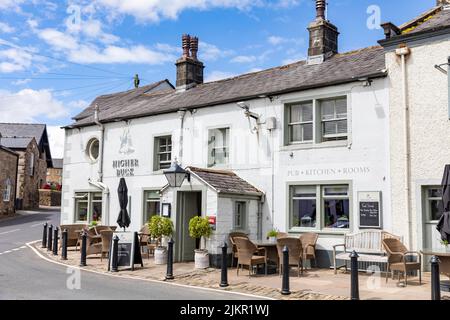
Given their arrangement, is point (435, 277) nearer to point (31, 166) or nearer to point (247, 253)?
point (247, 253)

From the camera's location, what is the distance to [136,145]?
18859mm

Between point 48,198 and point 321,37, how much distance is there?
41171 mm

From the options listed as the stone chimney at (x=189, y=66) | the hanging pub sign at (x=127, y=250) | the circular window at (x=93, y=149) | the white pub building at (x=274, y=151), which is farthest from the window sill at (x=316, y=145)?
the circular window at (x=93, y=149)

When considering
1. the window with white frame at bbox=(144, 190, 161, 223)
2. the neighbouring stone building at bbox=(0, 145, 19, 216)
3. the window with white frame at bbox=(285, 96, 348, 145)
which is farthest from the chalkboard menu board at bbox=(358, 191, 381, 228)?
the neighbouring stone building at bbox=(0, 145, 19, 216)

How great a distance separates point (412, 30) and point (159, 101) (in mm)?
10844

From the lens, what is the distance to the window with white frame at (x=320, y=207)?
533 inches

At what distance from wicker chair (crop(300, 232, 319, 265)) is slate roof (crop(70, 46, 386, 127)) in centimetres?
435

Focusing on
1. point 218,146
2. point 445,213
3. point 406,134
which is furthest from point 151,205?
point 445,213

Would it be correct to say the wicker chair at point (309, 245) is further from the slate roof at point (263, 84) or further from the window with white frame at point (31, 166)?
the window with white frame at point (31, 166)

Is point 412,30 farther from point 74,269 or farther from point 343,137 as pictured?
point 74,269

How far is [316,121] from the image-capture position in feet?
46.5

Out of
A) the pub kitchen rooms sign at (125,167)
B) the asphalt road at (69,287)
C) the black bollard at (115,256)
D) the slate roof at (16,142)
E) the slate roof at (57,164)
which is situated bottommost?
the asphalt road at (69,287)

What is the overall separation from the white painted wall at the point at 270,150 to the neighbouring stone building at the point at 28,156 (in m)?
25.1
